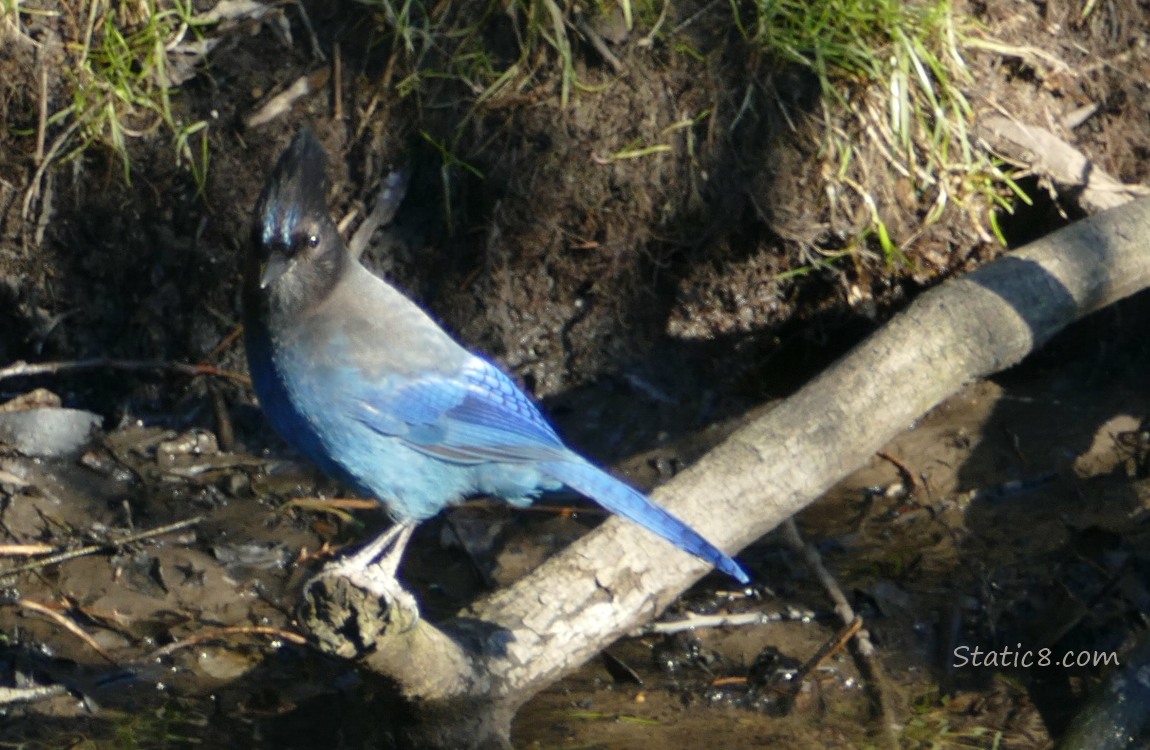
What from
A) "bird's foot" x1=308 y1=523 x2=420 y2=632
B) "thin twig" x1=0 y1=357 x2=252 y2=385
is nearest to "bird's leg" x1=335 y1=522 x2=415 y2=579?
"bird's foot" x1=308 y1=523 x2=420 y2=632

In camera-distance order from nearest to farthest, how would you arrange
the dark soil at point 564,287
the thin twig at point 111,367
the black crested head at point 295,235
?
the black crested head at point 295,235, the dark soil at point 564,287, the thin twig at point 111,367

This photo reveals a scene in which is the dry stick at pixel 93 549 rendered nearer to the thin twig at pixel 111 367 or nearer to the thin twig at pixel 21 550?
the thin twig at pixel 21 550

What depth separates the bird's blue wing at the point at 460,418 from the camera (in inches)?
166

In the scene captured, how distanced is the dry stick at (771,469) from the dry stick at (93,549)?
144 cm

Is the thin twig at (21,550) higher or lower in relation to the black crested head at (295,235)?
lower

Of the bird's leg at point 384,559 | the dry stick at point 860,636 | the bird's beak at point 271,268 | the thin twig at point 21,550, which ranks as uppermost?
the bird's beak at point 271,268

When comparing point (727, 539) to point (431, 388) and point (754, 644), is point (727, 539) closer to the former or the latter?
point (754, 644)

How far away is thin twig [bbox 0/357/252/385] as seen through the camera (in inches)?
210

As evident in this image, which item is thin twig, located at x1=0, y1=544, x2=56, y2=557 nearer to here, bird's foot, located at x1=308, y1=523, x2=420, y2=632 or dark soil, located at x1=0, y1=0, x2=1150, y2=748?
dark soil, located at x1=0, y1=0, x2=1150, y2=748

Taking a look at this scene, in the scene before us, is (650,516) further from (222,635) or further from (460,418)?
(222,635)

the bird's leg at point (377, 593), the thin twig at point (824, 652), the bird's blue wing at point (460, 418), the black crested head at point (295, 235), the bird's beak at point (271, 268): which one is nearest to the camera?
the bird's leg at point (377, 593)

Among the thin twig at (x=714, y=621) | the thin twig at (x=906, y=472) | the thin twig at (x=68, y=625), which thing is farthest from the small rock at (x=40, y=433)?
the thin twig at (x=906, y=472)

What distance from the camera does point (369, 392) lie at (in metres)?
4.21

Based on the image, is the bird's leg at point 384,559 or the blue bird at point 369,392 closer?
the bird's leg at point 384,559
